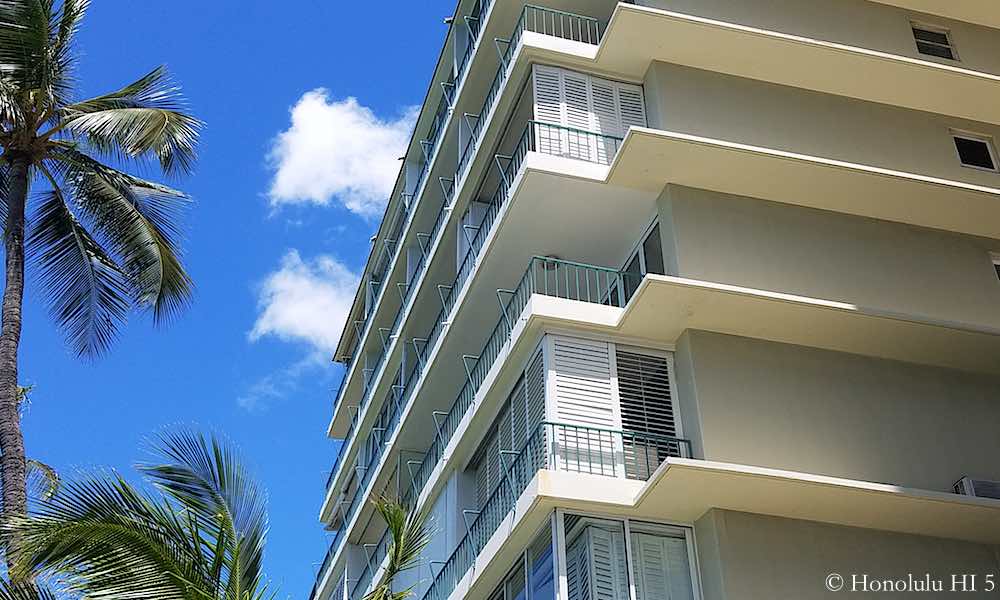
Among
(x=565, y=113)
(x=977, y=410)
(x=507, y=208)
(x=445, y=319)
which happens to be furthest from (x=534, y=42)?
(x=977, y=410)

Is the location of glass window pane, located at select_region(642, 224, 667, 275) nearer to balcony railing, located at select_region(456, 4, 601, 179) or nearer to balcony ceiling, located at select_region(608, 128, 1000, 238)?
balcony ceiling, located at select_region(608, 128, 1000, 238)

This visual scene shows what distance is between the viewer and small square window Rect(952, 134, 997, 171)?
796 inches

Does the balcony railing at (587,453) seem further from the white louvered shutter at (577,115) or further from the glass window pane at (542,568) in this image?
the white louvered shutter at (577,115)

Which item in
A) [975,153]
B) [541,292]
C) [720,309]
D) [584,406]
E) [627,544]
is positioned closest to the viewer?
[627,544]

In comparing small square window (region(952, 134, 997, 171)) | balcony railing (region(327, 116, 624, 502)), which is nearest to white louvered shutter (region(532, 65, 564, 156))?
balcony railing (region(327, 116, 624, 502))

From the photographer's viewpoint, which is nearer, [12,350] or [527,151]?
[12,350]

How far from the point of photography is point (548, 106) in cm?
1936

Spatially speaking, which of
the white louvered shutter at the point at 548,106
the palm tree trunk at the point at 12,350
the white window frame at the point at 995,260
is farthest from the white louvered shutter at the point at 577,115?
the palm tree trunk at the point at 12,350

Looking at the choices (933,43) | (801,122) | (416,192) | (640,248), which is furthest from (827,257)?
(416,192)

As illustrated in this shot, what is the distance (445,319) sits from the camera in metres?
21.6

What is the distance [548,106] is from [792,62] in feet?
14.1

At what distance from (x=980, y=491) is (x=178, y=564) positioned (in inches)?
443

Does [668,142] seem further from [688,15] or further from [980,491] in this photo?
[980,491]

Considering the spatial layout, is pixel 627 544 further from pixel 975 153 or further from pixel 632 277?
pixel 975 153
